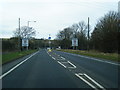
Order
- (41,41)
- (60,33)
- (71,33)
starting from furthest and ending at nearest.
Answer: (41,41) → (60,33) → (71,33)

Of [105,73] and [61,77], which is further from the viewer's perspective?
[105,73]

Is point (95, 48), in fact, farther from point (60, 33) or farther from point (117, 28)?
point (60, 33)

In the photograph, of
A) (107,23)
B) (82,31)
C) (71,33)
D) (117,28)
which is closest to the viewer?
(117,28)

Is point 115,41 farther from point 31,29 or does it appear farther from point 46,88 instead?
point 31,29

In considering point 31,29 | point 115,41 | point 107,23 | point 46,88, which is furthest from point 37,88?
point 31,29

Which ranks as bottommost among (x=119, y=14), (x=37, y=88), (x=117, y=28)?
(x=37, y=88)

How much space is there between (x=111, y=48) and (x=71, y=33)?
7485 cm

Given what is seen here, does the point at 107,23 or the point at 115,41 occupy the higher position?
the point at 107,23

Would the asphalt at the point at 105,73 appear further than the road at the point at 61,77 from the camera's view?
Yes

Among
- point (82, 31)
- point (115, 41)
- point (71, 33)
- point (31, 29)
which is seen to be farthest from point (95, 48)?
point (71, 33)

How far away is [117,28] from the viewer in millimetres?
52594

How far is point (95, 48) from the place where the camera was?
61.9m

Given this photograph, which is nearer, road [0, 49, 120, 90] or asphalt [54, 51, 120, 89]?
road [0, 49, 120, 90]

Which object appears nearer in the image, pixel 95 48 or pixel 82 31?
pixel 95 48
